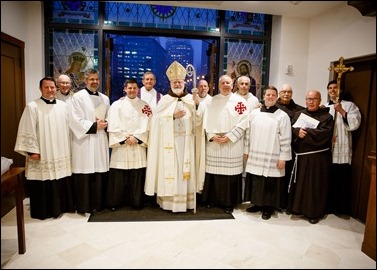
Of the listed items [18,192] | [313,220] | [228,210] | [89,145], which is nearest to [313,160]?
[313,220]

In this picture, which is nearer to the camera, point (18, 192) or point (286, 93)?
point (18, 192)

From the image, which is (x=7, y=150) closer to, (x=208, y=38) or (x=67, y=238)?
(x=67, y=238)

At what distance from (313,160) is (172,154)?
1.69 metres

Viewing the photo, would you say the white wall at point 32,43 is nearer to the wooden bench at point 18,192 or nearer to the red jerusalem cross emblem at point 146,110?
the red jerusalem cross emblem at point 146,110

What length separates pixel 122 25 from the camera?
471 centimetres

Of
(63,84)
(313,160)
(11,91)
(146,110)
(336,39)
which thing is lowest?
(313,160)

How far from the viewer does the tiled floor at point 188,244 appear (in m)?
2.63

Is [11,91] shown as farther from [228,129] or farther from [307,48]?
[307,48]

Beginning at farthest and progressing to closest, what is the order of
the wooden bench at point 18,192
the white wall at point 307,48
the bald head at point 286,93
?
1. the white wall at point 307,48
2. the bald head at point 286,93
3. the wooden bench at point 18,192

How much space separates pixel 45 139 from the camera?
135 inches

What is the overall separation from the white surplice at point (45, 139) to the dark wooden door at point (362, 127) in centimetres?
360

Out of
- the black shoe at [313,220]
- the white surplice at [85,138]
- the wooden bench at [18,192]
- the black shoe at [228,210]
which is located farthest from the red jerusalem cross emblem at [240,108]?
the wooden bench at [18,192]

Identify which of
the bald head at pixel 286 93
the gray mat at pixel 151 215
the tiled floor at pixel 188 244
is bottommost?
the tiled floor at pixel 188 244

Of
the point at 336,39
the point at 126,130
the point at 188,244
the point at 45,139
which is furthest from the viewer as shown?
the point at 336,39
